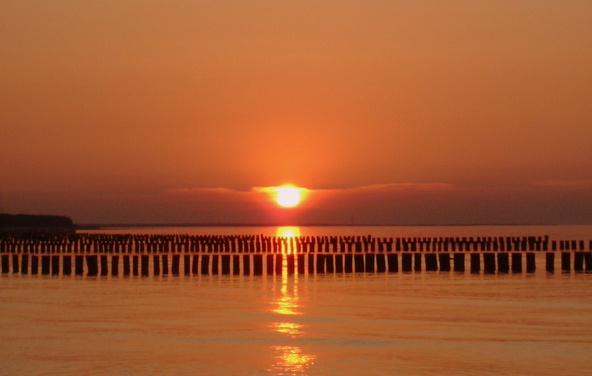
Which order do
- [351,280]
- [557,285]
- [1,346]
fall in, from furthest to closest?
[351,280], [557,285], [1,346]

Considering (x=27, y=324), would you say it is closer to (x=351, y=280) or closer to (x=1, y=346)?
(x=1, y=346)

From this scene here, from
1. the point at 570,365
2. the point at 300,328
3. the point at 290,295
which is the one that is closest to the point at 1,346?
the point at 300,328

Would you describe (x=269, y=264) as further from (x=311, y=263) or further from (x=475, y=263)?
(x=475, y=263)

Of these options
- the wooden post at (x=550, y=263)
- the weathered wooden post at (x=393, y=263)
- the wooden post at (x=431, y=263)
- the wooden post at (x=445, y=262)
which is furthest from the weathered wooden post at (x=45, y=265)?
the wooden post at (x=550, y=263)

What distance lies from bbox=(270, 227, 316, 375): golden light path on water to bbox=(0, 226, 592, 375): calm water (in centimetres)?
3

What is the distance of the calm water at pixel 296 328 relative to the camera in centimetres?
1772

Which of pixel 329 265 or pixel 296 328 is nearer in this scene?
pixel 296 328

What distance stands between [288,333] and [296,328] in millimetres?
861

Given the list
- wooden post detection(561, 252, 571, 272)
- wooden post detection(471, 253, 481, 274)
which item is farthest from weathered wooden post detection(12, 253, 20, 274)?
wooden post detection(561, 252, 571, 272)

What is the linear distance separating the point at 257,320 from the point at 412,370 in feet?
24.9

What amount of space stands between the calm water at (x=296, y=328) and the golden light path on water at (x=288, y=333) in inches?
1.0

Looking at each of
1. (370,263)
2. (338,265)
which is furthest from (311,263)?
(370,263)

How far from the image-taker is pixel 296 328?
2270cm

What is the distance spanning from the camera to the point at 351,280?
37.2 m
